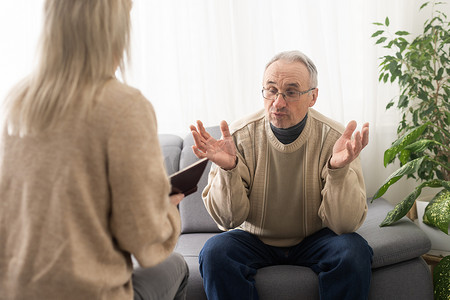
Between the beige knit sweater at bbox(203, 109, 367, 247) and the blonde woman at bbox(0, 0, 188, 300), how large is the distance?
866 mm

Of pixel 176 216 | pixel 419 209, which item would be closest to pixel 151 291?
pixel 176 216

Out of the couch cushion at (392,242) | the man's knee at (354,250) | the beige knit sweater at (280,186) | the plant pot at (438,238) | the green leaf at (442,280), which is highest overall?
the beige knit sweater at (280,186)

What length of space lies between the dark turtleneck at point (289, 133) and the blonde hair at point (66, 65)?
1.05 metres

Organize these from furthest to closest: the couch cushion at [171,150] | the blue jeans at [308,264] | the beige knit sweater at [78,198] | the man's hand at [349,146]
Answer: the couch cushion at [171,150] < the blue jeans at [308,264] < the man's hand at [349,146] < the beige knit sweater at [78,198]

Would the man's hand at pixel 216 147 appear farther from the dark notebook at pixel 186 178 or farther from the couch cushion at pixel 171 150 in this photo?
the couch cushion at pixel 171 150

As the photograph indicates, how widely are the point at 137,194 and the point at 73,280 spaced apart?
9.4 inches

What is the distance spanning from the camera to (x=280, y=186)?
6.99ft

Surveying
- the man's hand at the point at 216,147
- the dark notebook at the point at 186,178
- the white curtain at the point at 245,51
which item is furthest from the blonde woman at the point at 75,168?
the white curtain at the point at 245,51

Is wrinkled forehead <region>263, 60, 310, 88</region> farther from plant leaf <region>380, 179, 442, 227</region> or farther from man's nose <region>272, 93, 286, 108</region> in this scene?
plant leaf <region>380, 179, 442, 227</region>

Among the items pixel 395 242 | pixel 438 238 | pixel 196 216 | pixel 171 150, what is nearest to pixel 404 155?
pixel 438 238

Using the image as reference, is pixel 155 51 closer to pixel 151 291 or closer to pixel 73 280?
pixel 151 291

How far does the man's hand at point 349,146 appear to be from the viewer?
1.77 metres

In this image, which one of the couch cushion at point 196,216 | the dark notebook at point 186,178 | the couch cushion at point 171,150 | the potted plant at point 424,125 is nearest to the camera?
the dark notebook at point 186,178

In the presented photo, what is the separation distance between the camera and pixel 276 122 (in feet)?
6.90
